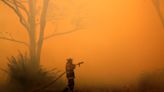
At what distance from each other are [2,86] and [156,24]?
1.32 m

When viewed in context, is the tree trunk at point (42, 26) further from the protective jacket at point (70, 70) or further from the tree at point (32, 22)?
the protective jacket at point (70, 70)

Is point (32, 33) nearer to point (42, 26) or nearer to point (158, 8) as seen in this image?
point (42, 26)

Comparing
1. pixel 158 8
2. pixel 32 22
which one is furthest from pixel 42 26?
pixel 158 8

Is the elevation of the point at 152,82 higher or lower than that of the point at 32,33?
lower

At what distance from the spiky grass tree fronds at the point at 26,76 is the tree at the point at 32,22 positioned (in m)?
→ 0.06

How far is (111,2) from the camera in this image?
2.02m

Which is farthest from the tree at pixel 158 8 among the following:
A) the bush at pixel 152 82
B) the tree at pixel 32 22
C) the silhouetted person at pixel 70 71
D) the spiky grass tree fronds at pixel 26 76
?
the spiky grass tree fronds at pixel 26 76

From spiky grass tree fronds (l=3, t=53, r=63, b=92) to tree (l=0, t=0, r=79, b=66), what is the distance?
0.21 ft

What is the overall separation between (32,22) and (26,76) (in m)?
0.43

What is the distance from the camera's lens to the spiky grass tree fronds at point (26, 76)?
2.03 meters

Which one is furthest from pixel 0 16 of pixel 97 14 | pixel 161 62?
pixel 161 62

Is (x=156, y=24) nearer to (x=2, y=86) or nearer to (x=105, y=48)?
(x=105, y=48)

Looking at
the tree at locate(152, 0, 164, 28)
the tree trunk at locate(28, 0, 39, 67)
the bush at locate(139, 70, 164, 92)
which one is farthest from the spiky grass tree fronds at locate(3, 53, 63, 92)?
the tree at locate(152, 0, 164, 28)

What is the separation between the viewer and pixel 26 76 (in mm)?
2037
